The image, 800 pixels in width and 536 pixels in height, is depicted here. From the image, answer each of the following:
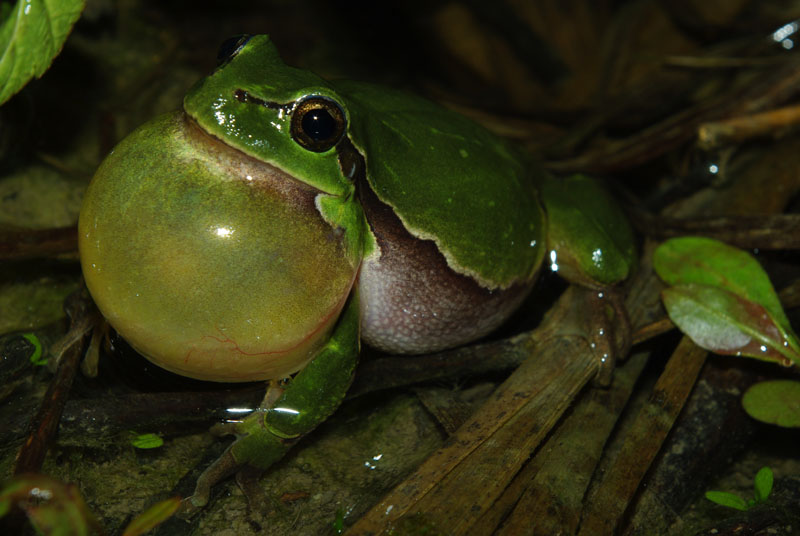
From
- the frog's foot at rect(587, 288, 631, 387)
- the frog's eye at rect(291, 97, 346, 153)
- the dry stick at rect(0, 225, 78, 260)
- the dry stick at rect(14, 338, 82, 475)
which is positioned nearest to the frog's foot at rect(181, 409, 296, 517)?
the dry stick at rect(14, 338, 82, 475)

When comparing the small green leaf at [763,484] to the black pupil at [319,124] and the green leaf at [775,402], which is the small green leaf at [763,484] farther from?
the black pupil at [319,124]

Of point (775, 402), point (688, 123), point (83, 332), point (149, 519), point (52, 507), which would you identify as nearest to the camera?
point (52, 507)

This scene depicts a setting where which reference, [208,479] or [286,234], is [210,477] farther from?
[286,234]

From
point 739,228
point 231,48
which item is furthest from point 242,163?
point 739,228

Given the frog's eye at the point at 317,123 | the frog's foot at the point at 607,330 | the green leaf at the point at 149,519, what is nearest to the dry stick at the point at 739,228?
the frog's foot at the point at 607,330

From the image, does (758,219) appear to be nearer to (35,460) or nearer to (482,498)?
(482,498)

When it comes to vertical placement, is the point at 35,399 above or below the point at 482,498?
below

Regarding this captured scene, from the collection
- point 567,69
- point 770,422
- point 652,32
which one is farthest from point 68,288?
point 652,32

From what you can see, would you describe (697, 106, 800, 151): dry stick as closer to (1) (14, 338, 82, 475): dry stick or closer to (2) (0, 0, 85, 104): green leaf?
(2) (0, 0, 85, 104): green leaf
